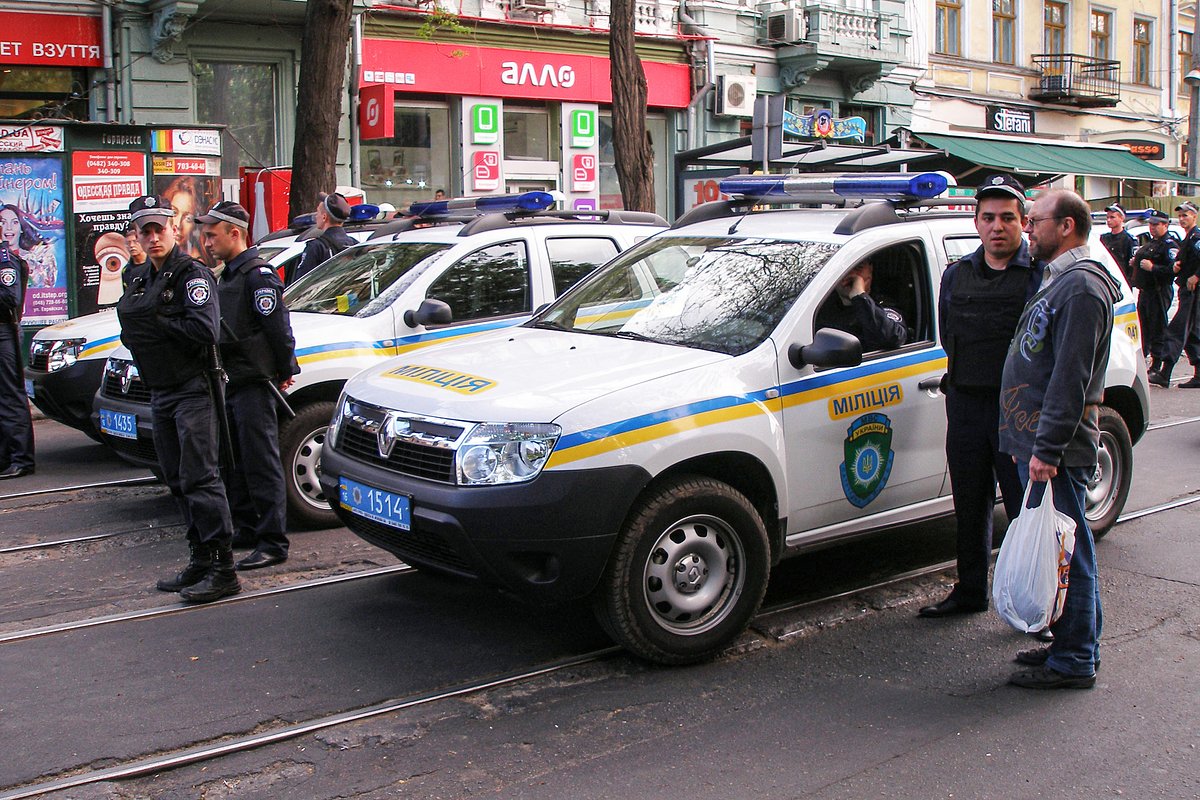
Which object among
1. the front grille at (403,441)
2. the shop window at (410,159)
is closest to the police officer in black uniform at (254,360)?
the front grille at (403,441)

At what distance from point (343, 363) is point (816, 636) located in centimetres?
340

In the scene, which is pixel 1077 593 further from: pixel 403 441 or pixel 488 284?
pixel 488 284

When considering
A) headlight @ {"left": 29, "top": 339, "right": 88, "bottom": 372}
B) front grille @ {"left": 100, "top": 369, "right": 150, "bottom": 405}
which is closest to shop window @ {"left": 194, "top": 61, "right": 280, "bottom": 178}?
headlight @ {"left": 29, "top": 339, "right": 88, "bottom": 372}

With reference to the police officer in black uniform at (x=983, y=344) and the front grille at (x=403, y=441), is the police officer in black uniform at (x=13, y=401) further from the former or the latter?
the police officer in black uniform at (x=983, y=344)

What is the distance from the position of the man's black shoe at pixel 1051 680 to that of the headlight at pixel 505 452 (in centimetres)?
204

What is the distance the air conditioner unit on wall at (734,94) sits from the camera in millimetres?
23891

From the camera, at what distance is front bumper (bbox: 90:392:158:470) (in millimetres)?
7145

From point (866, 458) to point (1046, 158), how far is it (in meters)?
26.2

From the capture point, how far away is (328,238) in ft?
32.2

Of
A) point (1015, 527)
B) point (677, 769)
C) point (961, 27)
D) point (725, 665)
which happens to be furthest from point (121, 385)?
point (961, 27)

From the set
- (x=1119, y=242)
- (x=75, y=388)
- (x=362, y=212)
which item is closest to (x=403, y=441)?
(x=75, y=388)

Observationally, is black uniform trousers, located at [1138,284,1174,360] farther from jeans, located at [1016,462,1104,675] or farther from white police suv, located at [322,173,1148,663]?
jeans, located at [1016,462,1104,675]

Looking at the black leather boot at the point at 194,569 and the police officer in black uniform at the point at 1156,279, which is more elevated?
the police officer in black uniform at the point at 1156,279

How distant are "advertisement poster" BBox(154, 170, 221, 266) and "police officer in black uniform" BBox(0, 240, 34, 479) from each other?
4856mm
